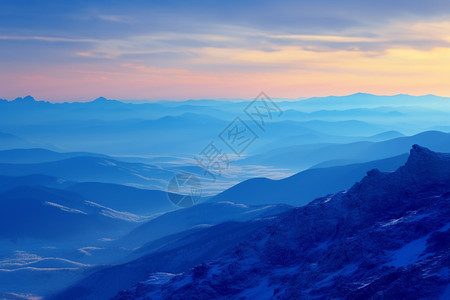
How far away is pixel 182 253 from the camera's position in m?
56.1

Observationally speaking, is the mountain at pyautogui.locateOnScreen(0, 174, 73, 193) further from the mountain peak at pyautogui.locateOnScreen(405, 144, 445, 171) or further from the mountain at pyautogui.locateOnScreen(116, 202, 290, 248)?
the mountain peak at pyautogui.locateOnScreen(405, 144, 445, 171)

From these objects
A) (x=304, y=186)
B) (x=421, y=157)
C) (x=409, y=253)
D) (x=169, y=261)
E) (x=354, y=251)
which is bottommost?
(x=409, y=253)

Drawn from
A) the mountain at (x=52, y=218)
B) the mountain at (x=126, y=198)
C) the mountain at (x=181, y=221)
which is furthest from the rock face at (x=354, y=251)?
the mountain at (x=126, y=198)

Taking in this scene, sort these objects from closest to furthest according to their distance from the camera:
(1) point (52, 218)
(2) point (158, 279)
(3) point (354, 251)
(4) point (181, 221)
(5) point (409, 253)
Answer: (5) point (409, 253), (3) point (354, 251), (2) point (158, 279), (4) point (181, 221), (1) point (52, 218)

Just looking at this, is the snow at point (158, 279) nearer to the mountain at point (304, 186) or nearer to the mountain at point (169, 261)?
the mountain at point (169, 261)

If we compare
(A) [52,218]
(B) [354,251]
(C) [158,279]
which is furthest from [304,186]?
(B) [354,251]

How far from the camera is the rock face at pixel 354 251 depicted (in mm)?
19672

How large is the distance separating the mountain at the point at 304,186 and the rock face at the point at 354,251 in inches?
2947

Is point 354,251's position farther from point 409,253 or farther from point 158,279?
point 158,279

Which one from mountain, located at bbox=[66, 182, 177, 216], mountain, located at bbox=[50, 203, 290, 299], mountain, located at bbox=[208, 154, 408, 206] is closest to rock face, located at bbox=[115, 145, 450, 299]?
mountain, located at bbox=[50, 203, 290, 299]

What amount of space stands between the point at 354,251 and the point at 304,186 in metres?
96.9

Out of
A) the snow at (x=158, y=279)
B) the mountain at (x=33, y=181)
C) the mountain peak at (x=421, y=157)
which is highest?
the mountain at (x=33, y=181)

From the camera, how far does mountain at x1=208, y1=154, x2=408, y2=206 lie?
357ft

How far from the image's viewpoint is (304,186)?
120m
